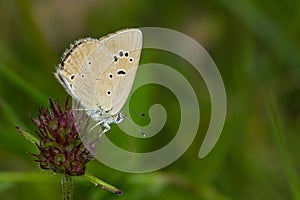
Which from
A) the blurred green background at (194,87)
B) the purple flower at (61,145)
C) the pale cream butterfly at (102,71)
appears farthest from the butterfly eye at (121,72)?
the blurred green background at (194,87)

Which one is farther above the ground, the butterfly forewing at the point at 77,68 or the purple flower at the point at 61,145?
the butterfly forewing at the point at 77,68

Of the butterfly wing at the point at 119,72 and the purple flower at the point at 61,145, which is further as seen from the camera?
the butterfly wing at the point at 119,72

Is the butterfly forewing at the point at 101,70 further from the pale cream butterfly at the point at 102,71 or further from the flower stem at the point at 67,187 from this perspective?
the flower stem at the point at 67,187

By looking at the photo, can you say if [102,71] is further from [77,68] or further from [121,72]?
[77,68]

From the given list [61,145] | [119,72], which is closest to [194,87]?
[119,72]

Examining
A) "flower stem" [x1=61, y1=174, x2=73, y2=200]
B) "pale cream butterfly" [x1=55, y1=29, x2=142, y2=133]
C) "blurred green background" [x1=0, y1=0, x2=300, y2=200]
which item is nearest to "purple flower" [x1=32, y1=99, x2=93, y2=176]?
"flower stem" [x1=61, y1=174, x2=73, y2=200]

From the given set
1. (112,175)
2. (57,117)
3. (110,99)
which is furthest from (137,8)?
(57,117)

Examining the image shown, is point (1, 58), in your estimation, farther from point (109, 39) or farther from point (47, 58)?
point (109, 39)

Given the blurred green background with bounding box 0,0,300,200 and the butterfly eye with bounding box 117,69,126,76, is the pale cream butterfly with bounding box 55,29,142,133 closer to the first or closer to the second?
the butterfly eye with bounding box 117,69,126,76
